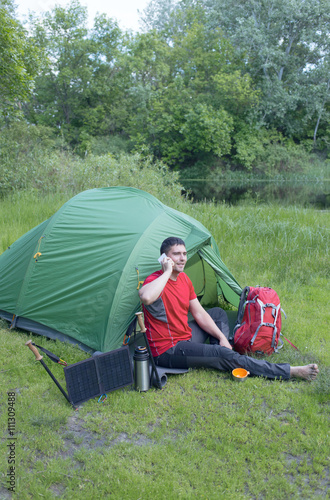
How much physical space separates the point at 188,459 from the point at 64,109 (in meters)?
32.7

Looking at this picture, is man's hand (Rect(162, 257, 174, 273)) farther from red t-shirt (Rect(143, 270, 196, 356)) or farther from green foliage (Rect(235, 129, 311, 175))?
green foliage (Rect(235, 129, 311, 175))

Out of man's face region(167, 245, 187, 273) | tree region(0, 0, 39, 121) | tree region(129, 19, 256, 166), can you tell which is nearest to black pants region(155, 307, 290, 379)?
man's face region(167, 245, 187, 273)

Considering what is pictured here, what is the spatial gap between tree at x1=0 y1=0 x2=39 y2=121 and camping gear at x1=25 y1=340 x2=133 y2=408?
8687 millimetres

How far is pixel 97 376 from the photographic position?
3.25 meters

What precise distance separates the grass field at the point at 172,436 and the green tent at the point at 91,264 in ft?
0.96

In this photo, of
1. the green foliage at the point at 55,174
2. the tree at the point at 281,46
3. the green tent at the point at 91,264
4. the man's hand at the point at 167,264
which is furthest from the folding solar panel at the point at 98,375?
the tree at the point at 281,46

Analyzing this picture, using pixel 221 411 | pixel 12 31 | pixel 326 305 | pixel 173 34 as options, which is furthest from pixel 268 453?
pixel 173 34

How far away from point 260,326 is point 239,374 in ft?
1.91

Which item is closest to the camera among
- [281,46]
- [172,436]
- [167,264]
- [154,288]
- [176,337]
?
[172,436]

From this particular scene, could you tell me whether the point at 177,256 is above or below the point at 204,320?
above

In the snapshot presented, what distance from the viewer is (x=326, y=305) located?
541cm

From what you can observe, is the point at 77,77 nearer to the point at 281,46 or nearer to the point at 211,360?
the point at 281,46

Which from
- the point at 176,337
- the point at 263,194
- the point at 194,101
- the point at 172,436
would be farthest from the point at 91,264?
the point at 194,101

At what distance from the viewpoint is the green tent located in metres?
3.98
